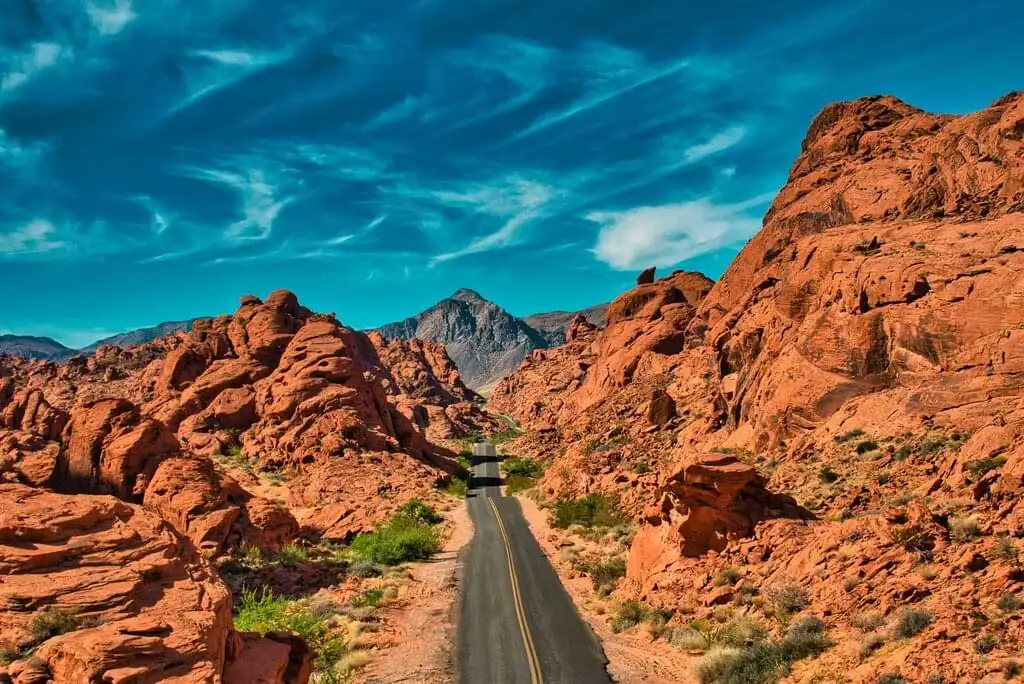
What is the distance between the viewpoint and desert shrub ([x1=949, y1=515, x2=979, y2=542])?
550 inches

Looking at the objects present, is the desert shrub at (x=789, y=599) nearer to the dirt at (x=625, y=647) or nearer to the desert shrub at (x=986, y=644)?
the dirt at (x=625, y=647)

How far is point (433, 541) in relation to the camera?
33.3 metres

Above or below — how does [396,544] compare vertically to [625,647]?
above

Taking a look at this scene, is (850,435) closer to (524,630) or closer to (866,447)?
(866,447)

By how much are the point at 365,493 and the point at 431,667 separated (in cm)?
2530

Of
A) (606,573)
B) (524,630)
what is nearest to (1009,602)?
(524,630)

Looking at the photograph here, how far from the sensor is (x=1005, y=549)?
1278 centimetres

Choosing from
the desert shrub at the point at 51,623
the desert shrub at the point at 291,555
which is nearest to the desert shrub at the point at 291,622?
the desert shrub at the point at 291,555

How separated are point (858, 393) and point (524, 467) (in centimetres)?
3842

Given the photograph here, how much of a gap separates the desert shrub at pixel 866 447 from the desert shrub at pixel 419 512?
25526 millimetres

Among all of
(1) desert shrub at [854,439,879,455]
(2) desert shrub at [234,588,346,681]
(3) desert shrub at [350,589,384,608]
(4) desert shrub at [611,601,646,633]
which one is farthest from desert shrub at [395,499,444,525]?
(1) desert shrub at [854,439,879,455]

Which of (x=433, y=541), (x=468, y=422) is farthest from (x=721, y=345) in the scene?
(x=468, y=422)

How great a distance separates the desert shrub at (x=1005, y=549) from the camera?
495 inches

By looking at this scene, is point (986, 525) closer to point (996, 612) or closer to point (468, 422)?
point (996, 612)
